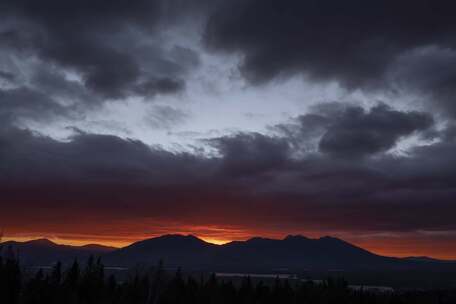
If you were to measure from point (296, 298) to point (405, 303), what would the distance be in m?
36.7

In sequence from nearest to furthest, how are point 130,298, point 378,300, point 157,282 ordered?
point 157,282
point 130,298
point 378,300

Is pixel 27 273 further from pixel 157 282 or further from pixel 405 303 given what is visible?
pixel 405 303

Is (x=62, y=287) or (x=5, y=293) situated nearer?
(x=5, y=293)

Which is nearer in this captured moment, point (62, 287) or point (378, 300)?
point (62, 287)

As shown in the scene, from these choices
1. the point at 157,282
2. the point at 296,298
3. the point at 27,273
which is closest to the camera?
the point at 27,273

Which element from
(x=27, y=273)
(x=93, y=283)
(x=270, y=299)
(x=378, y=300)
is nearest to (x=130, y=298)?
(x=93, y=283)

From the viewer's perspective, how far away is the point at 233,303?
430ft

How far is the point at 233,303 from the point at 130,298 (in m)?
26.8

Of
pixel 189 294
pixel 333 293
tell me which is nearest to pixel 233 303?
pixel 189 294

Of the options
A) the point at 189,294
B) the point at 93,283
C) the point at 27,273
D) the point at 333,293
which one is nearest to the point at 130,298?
the point at 93,283

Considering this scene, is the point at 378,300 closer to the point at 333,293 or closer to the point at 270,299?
the point at 333,293

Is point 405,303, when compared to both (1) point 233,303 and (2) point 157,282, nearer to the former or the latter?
(1) point 233,303

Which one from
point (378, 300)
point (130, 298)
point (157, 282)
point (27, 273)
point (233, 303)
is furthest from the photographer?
point (378, 300)

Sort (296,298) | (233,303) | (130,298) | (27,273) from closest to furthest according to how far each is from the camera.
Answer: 1. (27,273)
2. (130,298)
3. (233,303)
4. (296,298)
